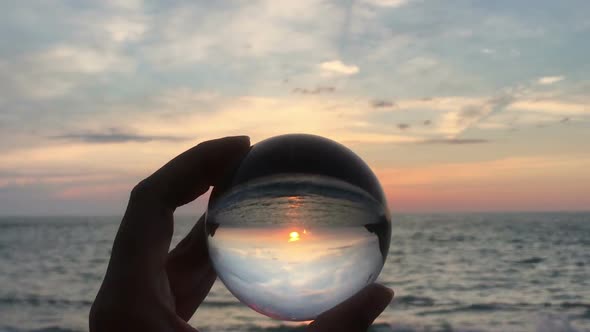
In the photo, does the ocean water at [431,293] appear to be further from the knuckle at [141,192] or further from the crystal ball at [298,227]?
the knuckle at [141,192]

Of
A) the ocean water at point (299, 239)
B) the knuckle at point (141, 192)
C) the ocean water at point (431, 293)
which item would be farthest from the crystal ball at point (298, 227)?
the ocean water at point (431, 293)

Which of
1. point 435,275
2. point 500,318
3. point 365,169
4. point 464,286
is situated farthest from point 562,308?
point 365,169

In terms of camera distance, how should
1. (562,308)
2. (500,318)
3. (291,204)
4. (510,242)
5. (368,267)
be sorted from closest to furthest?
(291,204) < (368,267) < (500,318) < (562,308) < (510,242)

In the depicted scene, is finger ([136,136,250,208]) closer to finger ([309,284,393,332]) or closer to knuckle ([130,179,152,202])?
knuckle ([130,179,152,202])

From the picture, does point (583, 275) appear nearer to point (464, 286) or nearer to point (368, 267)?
point (464, 286)

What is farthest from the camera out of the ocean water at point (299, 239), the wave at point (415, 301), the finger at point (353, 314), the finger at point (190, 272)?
the wave at point (415, 301)
